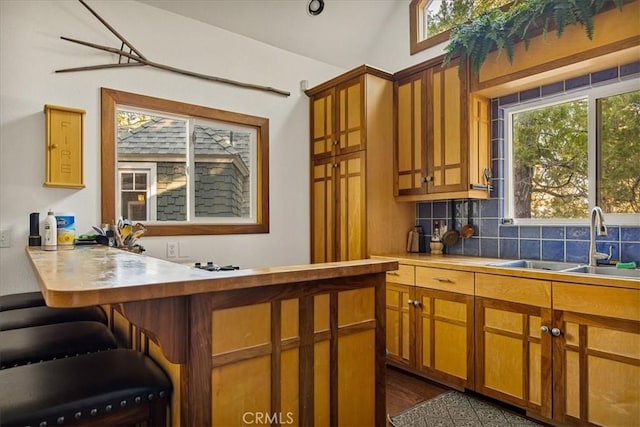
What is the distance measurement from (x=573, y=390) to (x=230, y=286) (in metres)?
1.96

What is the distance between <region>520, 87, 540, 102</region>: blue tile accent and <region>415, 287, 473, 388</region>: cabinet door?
1.53m

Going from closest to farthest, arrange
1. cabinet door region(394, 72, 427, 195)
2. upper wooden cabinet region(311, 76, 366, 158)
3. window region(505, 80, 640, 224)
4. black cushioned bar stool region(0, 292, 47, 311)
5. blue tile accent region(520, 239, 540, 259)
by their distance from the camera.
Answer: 1. black cushioned bar stool region(0, 292, 47, 311)
2. window region(505, 80, 640, 224)
3. blue tile accent region(520, 239, 540, 259)
4. cabinet door region(394, 72, 427, 195)
5. upper wooden cabinet region(311, 76, 366, 158)

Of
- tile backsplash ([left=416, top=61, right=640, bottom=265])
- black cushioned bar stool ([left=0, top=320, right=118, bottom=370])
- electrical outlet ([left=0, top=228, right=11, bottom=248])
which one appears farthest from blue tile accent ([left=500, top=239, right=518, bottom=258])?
electrical outlet ([left=0, top=228, right=11, bottom=248])

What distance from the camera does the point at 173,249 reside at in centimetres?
299

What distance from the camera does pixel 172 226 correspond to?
9.84ft

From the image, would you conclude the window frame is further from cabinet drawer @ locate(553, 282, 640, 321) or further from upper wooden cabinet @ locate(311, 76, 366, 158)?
cabinet drawer @ locate(553, 282, 640, 321)

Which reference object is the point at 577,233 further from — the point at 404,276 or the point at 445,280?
the point at 404,276

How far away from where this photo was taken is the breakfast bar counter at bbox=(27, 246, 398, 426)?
0.95 meters

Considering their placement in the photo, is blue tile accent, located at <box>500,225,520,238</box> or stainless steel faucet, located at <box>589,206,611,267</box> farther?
blue tile accent, located at <box>500,225,520,238</box>

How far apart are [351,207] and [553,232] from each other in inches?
58.8

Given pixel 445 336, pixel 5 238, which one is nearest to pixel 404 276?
pixel 445 336

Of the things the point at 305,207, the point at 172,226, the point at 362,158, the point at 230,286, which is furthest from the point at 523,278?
the point at 172,226

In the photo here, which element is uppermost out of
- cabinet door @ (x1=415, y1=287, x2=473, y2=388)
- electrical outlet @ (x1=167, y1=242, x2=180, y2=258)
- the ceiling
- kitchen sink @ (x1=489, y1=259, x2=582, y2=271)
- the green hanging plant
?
the ceiling

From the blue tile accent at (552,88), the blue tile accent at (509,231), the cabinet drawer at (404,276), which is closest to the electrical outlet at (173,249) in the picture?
the cabinet drawer at (404,276)
